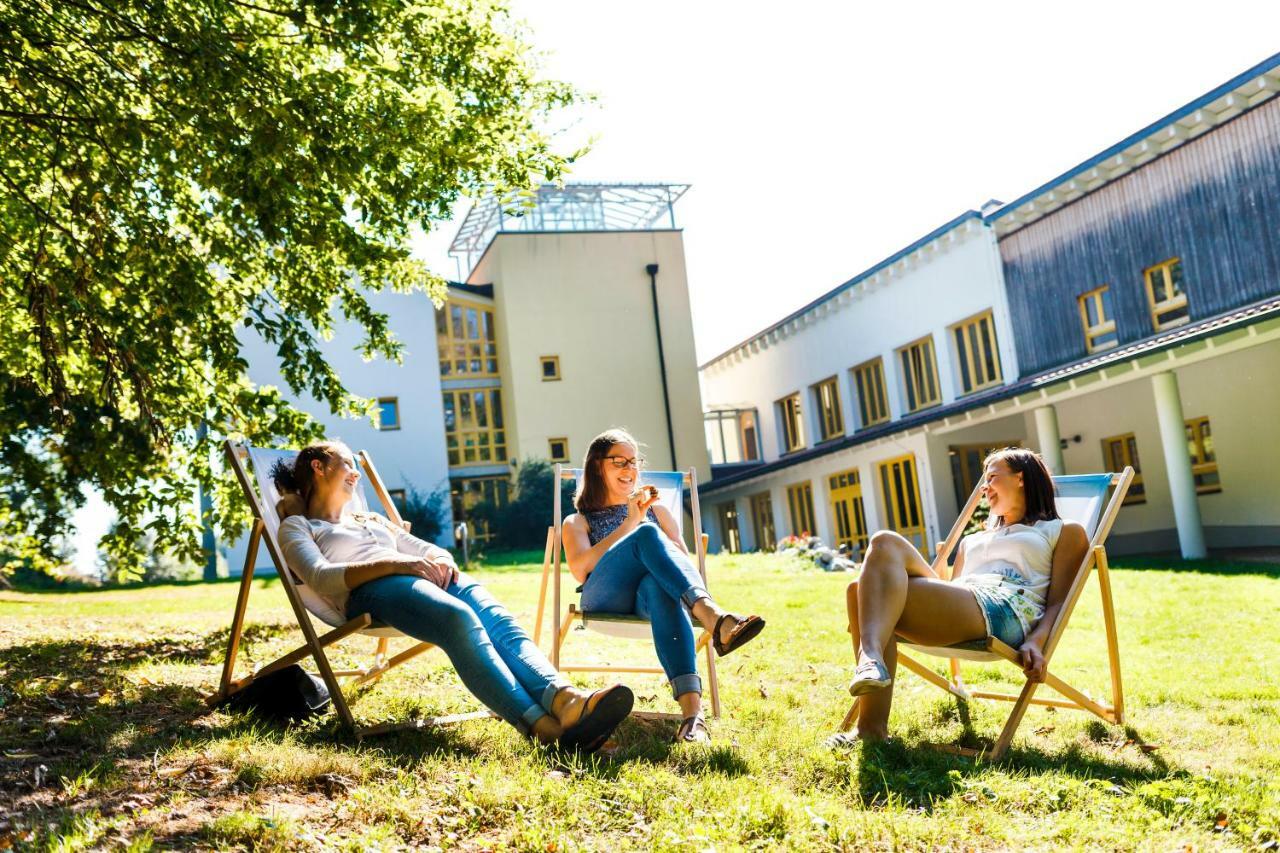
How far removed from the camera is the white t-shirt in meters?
3.72

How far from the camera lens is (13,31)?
555cm

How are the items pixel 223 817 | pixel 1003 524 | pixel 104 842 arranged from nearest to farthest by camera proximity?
1. pixel 104 842
2. pixel 223 817
3. pixel 1003 524

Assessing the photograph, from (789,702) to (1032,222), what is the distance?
601 inches

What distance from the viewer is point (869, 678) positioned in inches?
131

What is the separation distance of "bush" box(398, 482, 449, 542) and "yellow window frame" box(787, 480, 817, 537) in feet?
26.3

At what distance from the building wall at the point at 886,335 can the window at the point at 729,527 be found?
173cm

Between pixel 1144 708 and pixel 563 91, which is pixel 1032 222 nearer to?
pixel 563 91

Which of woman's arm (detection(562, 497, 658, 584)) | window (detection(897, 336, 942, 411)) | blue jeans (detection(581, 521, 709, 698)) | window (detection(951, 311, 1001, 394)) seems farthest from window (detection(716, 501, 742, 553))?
blue jeans (detection(581, 521, 709, 698))

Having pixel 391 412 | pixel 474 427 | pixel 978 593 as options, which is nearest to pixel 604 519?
pixel 978 593

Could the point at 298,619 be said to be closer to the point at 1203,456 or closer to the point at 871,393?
the point at 1203,456

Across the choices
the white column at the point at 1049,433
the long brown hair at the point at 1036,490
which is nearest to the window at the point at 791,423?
the white column at the point at 1049,433

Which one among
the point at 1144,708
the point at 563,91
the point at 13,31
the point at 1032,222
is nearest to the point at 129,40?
the point at 13,31

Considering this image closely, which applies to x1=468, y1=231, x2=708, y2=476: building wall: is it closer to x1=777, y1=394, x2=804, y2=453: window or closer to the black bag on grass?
x1=777, y1=394, x2=804, y2=453: window

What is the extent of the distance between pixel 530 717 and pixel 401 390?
21932mm
